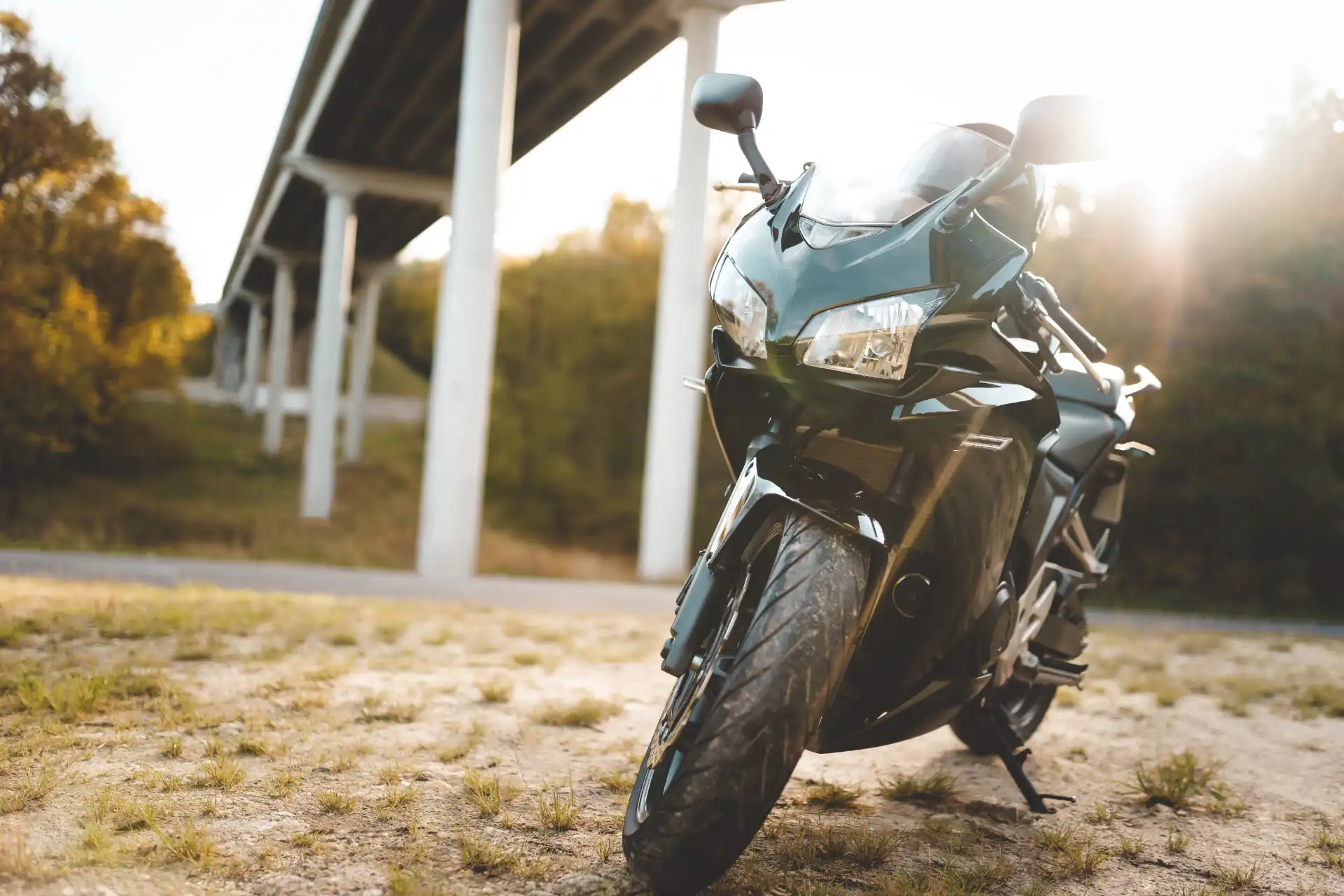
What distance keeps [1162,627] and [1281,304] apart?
1148 centimetres

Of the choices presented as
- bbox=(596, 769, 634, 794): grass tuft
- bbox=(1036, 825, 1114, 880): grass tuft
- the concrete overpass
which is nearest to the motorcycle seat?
bbox=(1036, 825, 1114, 880): grass tuft

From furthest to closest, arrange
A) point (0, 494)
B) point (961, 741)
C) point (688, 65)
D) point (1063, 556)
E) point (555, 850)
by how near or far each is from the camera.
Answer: point (0, 494), point (688, 65), point (961, 741), point (1063, 556), point (555, 850)

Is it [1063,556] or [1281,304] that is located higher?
[1281,304]

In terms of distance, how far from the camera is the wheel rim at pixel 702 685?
6.65ft

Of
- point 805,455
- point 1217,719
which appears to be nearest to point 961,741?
point 1217,719

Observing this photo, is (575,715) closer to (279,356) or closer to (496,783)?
(496,783)

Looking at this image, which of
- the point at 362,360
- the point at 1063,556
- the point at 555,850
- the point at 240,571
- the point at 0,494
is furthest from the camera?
the point at 362,360

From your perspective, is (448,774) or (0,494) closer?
(448,774)

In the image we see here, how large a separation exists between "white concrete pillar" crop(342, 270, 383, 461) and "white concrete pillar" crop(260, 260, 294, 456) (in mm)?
2352

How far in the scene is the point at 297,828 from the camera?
2516mm

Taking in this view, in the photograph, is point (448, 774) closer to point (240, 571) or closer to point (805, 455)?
point (805, 455)

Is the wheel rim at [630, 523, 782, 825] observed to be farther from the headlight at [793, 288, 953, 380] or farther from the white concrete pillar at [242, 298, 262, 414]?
the white concrete pillar at [242, 298, 262, 414]

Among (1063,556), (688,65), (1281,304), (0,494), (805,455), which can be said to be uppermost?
(688,65)

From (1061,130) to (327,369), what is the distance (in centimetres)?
2489
